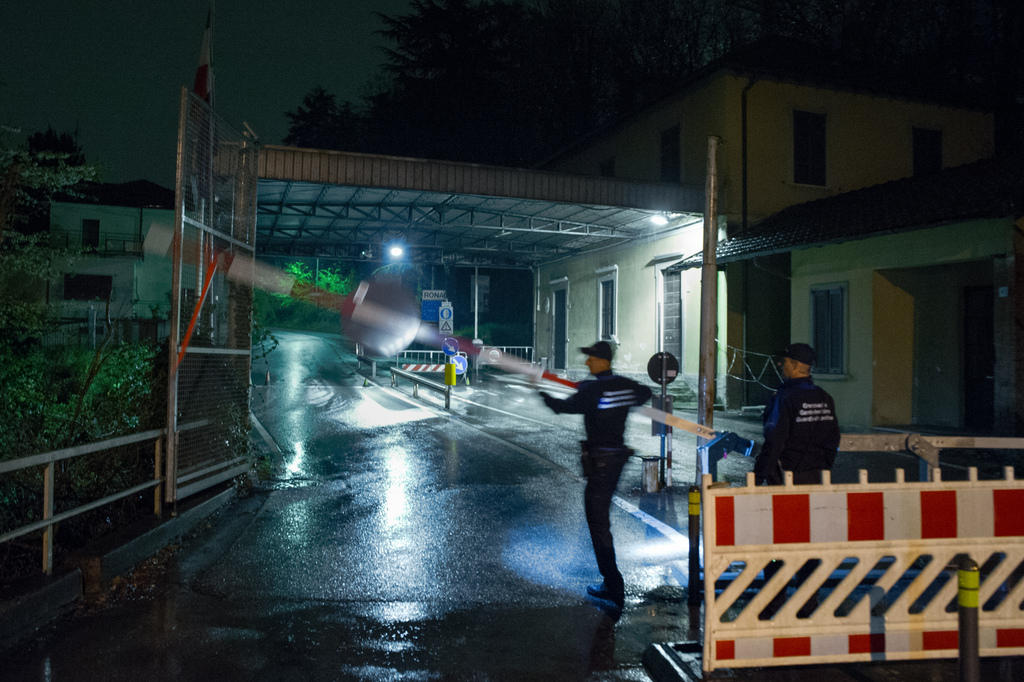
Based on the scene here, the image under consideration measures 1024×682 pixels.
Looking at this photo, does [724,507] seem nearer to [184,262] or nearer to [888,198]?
[184,262]

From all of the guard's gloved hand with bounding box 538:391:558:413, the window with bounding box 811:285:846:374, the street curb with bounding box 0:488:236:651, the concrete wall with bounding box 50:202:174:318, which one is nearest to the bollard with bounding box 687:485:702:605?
the guard's gloved hand with bounding box 538:391:558:413

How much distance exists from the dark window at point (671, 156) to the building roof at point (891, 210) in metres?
3.48

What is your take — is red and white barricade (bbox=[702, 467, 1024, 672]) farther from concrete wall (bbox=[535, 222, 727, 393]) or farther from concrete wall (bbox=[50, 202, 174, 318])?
concrete wall (bbox=[50, 202, 174, 318])

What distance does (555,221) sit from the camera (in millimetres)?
23797

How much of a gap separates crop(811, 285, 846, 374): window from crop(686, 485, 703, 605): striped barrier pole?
12.2 metres

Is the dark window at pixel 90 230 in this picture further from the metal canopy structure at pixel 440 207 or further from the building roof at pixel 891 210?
the building roof at pixel 891 210

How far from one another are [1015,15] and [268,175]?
26.5 m

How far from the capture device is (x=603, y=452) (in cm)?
539

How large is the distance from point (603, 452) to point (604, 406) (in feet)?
1.07

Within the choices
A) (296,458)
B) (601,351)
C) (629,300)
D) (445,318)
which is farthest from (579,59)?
(601,351)

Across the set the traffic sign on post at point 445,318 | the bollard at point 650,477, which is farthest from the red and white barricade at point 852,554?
the traffic sign on post at point 445,318

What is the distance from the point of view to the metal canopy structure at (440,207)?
17578 mm

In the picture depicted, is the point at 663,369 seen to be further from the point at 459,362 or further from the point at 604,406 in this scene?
the point at 459,362

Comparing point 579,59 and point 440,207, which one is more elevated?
point 579,59
